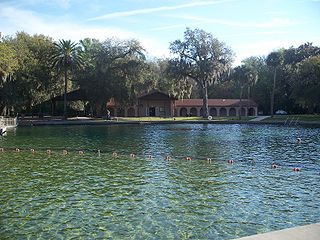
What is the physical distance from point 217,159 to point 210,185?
24.0 feet

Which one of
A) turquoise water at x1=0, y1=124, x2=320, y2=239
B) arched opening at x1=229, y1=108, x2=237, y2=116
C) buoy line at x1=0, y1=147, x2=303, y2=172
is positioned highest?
arched opening at x1=229, y1=108, x2=237, y2=116

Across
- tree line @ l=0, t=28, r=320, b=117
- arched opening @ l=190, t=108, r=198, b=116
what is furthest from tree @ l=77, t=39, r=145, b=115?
arched opening @ l=190, t=108, r=198, b=116

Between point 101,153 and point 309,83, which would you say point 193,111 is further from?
point 101,153

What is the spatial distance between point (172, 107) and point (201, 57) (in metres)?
16.6

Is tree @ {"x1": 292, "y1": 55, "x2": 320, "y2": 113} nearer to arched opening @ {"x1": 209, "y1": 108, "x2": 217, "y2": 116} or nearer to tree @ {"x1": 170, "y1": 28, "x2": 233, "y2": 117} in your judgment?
tree @ {"x1": 170, "y1": 28, "x2": 233, "y2": 117}

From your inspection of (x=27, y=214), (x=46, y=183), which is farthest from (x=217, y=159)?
(x=27, y=214)

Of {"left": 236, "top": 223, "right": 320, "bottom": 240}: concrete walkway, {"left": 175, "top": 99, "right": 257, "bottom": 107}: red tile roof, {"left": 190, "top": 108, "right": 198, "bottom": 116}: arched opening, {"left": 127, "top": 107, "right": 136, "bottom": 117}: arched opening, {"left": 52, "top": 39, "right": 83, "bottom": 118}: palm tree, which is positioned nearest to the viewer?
{"left": 236, "top": 223, "right": 320, "bottom": 240}: concrete walkway

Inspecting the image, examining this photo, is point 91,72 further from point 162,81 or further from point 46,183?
point 46,183

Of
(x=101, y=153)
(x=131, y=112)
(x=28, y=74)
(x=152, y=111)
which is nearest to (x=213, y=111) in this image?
(x=152, y=111)

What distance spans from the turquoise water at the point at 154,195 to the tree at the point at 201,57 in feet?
150

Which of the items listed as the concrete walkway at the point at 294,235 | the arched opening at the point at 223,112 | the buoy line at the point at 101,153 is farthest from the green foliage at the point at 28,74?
the concrete walkway at the point at 294,235

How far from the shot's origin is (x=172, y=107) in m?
83.2

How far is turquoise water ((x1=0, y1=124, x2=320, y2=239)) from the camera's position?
10.3 meters

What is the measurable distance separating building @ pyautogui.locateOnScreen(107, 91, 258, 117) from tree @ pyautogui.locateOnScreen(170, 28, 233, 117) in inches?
453
